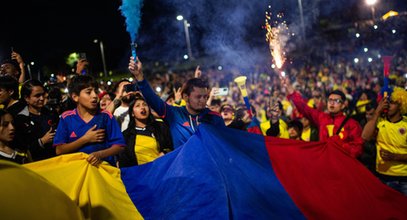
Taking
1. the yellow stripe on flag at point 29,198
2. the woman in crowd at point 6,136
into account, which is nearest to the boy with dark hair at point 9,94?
the woman in crowd at point 6,136

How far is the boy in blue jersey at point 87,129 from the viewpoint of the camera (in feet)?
13.6

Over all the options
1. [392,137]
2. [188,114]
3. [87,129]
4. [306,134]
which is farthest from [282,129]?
[87,129]

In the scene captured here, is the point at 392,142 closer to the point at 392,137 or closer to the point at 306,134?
the point at 392,137

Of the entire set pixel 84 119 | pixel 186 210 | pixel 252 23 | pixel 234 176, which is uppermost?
pixel 252 23

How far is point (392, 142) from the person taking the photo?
5.20 meters

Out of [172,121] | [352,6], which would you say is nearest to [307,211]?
[172,121]

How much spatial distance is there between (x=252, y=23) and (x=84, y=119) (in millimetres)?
10552

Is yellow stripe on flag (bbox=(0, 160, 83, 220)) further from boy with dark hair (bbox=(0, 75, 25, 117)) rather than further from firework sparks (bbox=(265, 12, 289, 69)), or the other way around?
firework sparks (bbox=(265, 12, 289, 69))

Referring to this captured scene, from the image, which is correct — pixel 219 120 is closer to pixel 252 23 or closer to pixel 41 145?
pixel 41 145

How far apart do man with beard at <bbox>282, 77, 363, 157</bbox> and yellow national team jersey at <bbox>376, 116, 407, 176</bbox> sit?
0.31 meters

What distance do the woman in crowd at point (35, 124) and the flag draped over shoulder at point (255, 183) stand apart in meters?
1.05

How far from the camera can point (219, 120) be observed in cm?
508

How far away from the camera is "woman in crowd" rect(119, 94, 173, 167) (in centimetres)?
490

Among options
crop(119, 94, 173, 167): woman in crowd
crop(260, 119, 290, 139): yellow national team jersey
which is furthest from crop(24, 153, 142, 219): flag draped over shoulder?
crop(260, 119, 290, 139): yellow national team jersey
